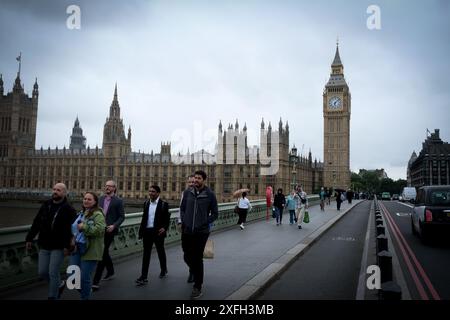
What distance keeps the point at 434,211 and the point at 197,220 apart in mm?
9276

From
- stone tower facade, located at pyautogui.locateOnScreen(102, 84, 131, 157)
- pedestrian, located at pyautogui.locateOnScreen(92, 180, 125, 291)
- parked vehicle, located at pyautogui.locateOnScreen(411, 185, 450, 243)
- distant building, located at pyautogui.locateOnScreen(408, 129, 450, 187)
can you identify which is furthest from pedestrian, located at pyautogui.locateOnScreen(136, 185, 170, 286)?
distant building, located at pyautogui.locateOnScreen(408, 129, 450, 187)

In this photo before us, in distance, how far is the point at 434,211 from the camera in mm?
12227

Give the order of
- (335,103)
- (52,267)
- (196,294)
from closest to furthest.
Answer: (52,267)
(196,294)
(335,103)

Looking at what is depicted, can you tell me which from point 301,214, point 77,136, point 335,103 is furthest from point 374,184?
point 301,214

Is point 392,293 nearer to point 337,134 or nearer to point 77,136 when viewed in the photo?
point 337,134

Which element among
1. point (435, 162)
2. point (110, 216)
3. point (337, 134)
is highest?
point (337, 134)

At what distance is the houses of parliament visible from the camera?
83000 mm

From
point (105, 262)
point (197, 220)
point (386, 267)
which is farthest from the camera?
point (105, 262)

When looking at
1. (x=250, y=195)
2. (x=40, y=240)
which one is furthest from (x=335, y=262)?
(x=250, y=195)

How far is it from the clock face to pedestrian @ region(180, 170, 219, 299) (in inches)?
4397

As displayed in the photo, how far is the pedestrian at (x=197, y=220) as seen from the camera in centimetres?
656

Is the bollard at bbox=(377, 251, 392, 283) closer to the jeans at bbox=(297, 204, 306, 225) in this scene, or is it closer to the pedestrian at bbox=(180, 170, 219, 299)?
the pedestrian at bbox=(180, 170, 219, 299)

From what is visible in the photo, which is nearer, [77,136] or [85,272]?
[85,272]

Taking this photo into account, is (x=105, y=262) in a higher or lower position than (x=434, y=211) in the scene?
lower
